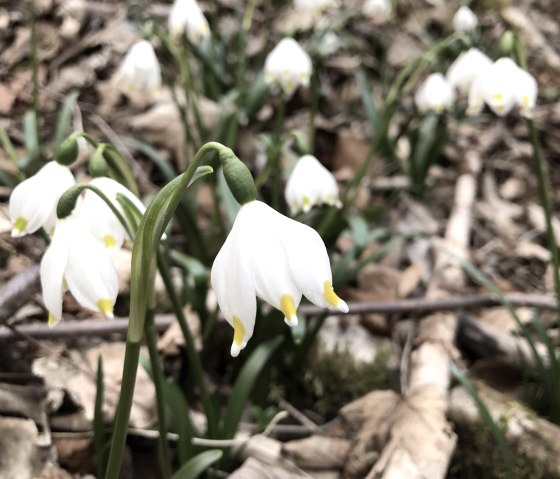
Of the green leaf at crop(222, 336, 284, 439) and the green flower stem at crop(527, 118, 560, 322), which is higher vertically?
the green flower stem at crop(527, 118, 560, 322)

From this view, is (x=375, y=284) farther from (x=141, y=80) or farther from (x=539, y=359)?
(x=141, y=80)

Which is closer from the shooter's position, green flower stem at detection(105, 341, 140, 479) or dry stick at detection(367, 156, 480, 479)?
green flower stem at detection(105, 341, 140, 479)

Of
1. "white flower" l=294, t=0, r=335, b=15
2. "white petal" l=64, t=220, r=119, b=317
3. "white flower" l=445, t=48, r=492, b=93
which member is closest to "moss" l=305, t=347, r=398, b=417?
"white flower" l=445, t=48, r=492, b=93

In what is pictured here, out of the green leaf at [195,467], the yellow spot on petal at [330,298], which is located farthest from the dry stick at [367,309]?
the yellow spot on petal at [330,298]

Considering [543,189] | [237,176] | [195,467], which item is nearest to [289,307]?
[237,176]

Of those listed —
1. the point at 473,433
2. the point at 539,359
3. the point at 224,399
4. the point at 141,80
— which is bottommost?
the point at 224,399

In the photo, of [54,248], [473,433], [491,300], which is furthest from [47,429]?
[491,300]

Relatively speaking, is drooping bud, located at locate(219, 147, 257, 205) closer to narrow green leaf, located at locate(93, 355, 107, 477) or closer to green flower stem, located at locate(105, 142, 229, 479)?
green flower stem, located at locate(105, 142, 229, 479)

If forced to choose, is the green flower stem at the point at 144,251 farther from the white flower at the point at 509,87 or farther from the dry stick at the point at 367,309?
the white flower at the point at 509,87
